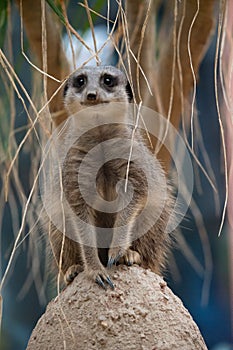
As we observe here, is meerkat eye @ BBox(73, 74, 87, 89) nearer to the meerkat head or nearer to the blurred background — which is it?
the meerkat head

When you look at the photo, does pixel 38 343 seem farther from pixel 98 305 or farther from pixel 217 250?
pixel 217 250

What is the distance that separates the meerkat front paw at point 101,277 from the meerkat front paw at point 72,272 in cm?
15

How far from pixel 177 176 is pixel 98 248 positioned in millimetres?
479

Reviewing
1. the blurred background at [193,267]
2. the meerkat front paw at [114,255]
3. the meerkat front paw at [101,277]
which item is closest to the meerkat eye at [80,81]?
the meerkat front paw at [114,255]

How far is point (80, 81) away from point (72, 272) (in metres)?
0.53

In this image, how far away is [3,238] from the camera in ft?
9.93

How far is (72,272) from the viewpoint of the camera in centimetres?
182

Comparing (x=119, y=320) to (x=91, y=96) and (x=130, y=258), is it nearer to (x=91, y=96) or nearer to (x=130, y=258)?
(x=130, y=258)

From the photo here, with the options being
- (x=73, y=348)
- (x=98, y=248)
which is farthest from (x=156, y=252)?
(x=73, y=348)

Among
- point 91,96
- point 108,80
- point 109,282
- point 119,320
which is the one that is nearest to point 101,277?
point 109,282

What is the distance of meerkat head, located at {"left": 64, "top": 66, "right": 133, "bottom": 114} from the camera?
6.42 feet

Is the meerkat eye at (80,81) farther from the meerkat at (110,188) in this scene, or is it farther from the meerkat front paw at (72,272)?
the meerkat front paw at (72,272)

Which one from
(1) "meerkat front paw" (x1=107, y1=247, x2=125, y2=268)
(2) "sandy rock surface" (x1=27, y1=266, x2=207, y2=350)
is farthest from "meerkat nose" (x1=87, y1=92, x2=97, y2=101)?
(2) "sandy rock surface" (x1=27, y1=266, x2=207, y2=350)

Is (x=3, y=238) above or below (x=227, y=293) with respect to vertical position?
above
